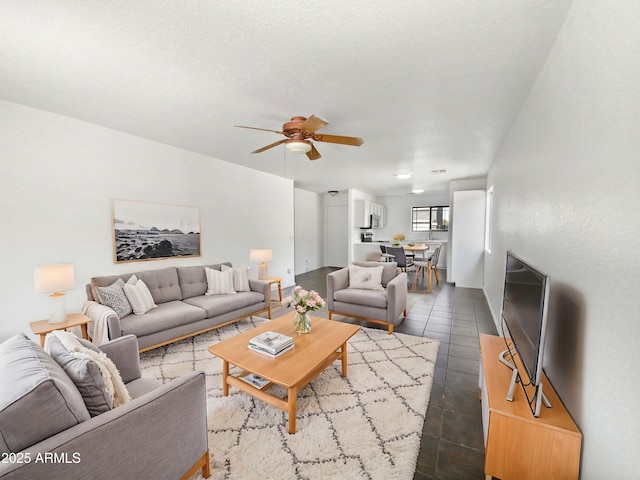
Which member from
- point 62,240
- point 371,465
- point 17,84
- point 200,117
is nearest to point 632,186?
point 371,465

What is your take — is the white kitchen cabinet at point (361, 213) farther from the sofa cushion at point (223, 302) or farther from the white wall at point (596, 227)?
the white wall at point (596, 227)

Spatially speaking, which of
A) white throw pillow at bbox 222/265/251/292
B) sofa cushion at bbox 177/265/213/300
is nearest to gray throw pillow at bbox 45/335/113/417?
sofa cushion at bbox 177/265/213/300

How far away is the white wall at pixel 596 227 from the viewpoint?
34.4 inches

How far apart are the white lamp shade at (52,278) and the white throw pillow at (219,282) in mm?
1486

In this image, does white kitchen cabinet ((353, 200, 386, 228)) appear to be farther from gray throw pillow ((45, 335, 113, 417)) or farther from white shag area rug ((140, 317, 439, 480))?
gray throw pillow ((45, 335, 113, 417))

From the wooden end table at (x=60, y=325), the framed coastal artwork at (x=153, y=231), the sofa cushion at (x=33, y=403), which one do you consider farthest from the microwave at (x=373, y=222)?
the sofa cushion at (x=33, y=403)

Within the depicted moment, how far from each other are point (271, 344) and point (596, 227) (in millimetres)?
2032

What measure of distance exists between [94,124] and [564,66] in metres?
4.21

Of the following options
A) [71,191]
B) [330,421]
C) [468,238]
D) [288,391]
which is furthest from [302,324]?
[468,238]

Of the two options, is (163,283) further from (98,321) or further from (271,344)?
(271,344)

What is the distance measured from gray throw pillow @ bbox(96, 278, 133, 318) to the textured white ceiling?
182cm

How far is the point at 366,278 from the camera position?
3840 mm

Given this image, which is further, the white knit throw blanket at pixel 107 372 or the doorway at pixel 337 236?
the doorway at pixel 337 236

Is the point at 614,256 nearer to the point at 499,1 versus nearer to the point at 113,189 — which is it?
the point at 499,1
